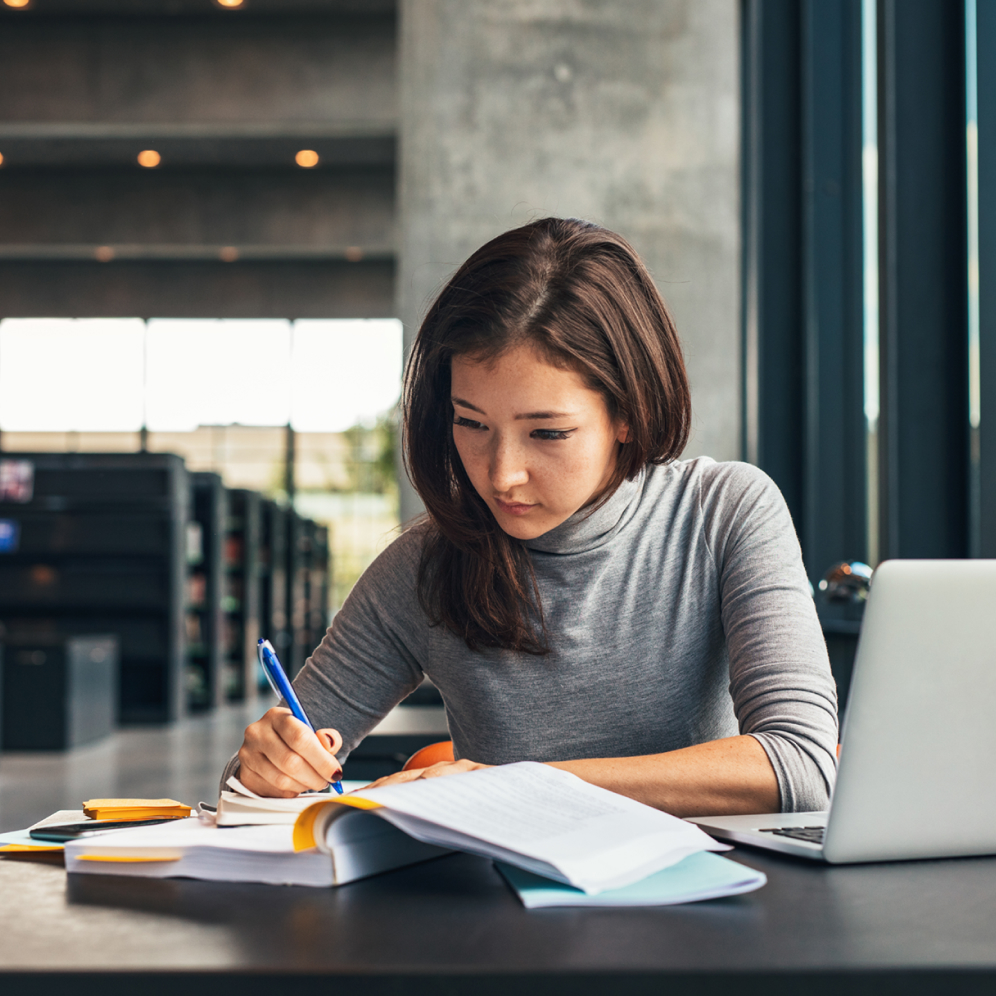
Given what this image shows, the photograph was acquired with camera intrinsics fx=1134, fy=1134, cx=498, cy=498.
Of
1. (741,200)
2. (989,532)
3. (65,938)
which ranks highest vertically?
(741,200)

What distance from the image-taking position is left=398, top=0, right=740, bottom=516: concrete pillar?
454cm

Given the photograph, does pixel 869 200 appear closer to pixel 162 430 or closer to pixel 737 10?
pixel 737 10

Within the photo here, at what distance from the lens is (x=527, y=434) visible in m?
1.16

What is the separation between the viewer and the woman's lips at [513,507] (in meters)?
1.20

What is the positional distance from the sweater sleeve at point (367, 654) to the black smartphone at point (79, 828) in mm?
424

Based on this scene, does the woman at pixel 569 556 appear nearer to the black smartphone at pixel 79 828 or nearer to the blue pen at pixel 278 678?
the blue pen at pixel 278 678

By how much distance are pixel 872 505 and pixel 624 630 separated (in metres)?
2.48

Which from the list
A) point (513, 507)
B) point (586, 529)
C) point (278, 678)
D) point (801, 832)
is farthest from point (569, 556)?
point (801, 832)

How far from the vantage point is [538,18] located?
4.58m

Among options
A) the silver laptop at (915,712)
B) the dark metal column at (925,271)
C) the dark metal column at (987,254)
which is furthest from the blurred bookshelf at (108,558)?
the silver laptop at (915,712)

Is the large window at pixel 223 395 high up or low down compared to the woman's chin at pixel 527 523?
up

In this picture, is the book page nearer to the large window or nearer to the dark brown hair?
the dark brown hair

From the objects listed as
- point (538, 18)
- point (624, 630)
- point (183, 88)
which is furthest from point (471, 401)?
point (183, 88)

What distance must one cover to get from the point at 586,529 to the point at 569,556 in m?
0.04
